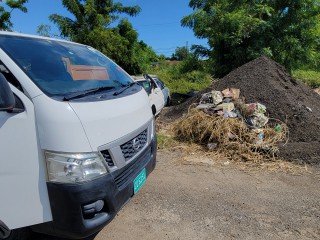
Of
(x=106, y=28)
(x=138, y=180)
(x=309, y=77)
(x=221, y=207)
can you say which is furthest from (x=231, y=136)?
(x=106, y=28)

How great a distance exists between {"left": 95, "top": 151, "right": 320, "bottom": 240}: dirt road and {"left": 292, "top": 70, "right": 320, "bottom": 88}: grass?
11803 mm

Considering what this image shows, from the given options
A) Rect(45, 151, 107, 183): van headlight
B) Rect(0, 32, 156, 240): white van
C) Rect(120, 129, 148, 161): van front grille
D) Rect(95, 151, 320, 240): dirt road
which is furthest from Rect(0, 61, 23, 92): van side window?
Rect(95, 151, 320, 240): dirt road

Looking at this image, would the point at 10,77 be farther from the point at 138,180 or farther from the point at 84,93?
the point at 138,180

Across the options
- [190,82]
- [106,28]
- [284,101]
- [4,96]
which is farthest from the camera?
[106,28]

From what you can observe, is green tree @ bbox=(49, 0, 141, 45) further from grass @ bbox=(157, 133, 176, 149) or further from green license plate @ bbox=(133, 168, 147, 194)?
green license plate @ bbox=(133, 168, 147, 194)

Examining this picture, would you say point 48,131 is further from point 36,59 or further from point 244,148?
point 244,148

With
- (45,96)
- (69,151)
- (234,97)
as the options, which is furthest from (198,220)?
(234,97)

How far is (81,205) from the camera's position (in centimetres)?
214

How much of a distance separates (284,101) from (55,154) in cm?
562

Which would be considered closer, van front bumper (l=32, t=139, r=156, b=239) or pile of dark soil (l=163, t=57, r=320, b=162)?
van front bumper (l=32, t=139, r=156, b=239)

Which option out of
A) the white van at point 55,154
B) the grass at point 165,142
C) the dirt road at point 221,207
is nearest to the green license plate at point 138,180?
the white van at point 55,154

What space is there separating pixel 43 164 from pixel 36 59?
1.05 meters

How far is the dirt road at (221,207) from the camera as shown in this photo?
3061mm

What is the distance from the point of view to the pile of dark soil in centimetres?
520
